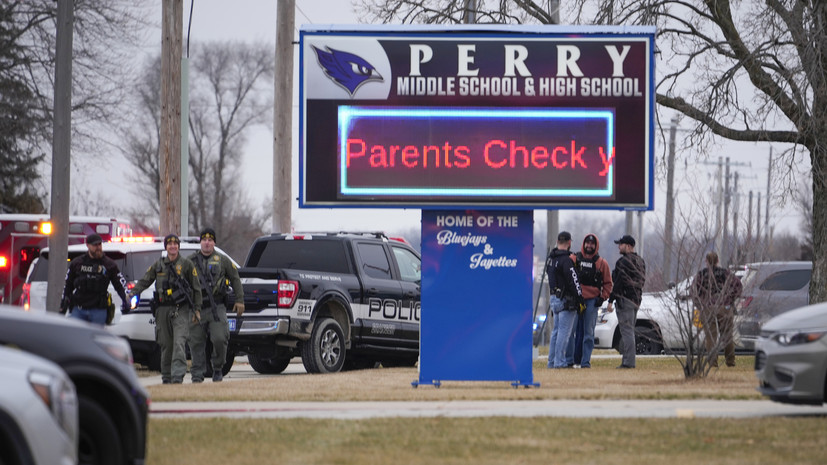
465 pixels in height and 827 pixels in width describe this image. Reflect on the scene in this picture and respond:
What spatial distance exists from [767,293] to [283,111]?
34.7ft

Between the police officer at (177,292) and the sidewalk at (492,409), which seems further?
the police officer at (177,292)

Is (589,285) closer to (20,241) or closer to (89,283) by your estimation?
(89,283)

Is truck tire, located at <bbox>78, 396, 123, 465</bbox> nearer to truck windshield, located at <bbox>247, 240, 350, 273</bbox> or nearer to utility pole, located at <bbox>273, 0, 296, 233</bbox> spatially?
truck windshield, located at <bbox>247, 240, 350, 273</bbox>

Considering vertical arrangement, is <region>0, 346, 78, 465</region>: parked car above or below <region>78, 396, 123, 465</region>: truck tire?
above

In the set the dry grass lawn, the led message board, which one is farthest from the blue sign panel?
the led message board

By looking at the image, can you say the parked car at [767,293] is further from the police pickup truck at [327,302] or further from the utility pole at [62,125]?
the utility pole at [62,125]

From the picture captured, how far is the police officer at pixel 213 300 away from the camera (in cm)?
1619

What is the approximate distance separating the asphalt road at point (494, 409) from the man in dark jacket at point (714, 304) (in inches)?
101

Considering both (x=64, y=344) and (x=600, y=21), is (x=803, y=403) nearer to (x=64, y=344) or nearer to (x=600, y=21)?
(x=64, y=344)

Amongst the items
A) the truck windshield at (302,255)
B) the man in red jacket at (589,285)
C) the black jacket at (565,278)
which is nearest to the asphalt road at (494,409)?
the truck windshield at (302,255)

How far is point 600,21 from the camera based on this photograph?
78.4 feet

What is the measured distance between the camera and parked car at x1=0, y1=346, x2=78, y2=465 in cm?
622

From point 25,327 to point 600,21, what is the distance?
17.9 m

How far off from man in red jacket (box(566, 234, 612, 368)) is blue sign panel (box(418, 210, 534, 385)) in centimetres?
484
